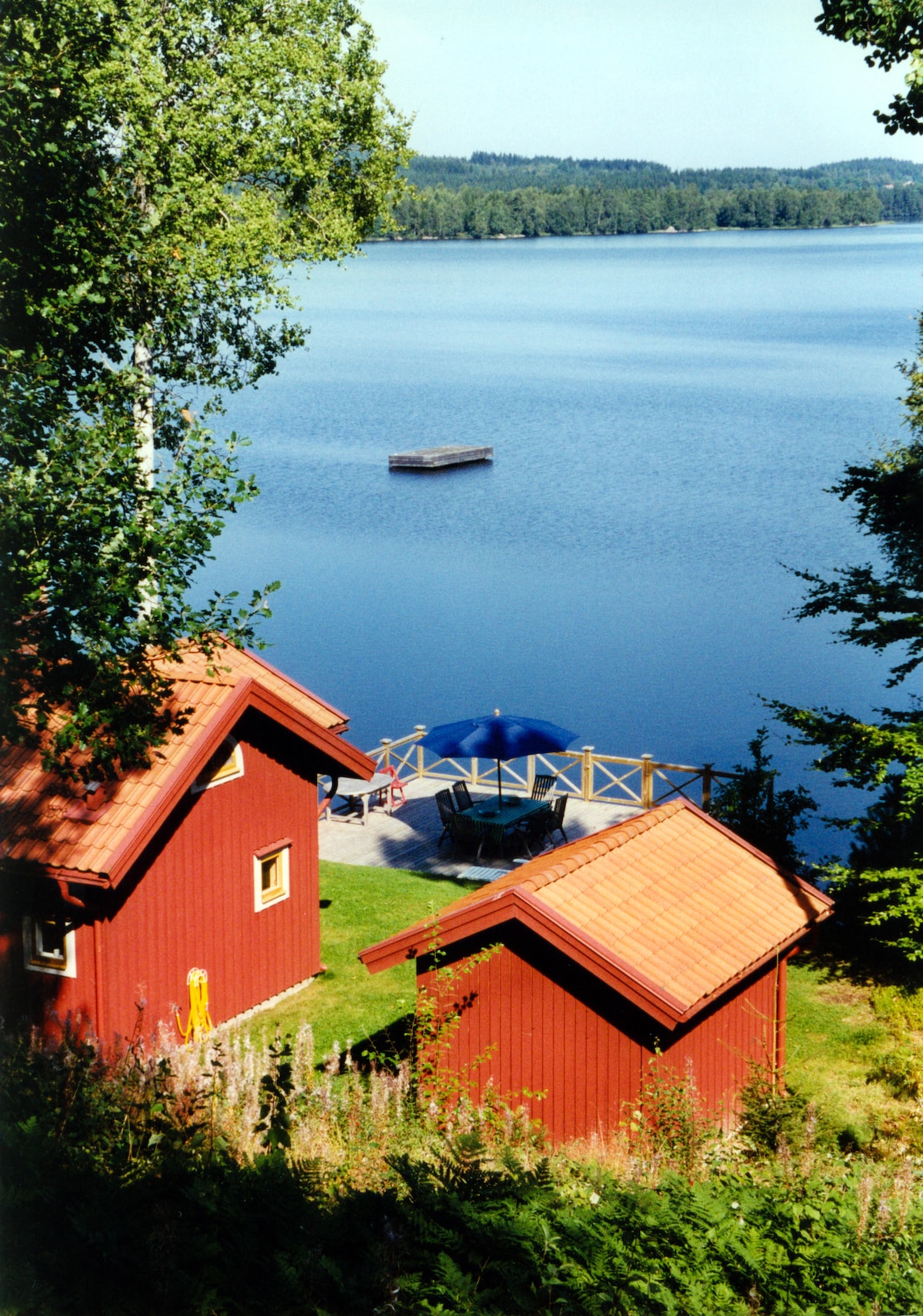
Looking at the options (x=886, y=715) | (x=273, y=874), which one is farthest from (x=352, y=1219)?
(x=886, y=715)

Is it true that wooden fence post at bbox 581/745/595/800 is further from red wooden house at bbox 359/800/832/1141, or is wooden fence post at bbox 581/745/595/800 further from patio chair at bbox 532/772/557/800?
red wooden house at bbox 359/800/832/1141

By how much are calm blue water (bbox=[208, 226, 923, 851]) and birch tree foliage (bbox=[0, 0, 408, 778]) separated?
16707mm

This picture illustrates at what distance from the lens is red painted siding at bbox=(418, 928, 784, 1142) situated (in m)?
11.5

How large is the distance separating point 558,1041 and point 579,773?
778 inches

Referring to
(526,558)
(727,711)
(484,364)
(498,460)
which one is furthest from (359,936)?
(484,364)

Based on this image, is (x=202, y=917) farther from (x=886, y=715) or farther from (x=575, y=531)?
(x=575, y=531)

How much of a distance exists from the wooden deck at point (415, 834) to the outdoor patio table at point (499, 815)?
0.49m

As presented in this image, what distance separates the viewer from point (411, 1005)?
16.3 metres

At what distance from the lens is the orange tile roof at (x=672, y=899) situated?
11.4 meters

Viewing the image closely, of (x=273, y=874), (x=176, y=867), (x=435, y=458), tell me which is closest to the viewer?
(x=176, y=867)

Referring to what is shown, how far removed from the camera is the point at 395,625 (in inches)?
1783

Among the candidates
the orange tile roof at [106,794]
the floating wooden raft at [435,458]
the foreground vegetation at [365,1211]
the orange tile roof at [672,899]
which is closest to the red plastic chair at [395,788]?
the orange tile roof at [106,794]

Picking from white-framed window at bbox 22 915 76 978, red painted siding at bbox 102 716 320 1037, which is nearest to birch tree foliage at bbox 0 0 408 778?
red painted siding at bbox 102 716 320 1037

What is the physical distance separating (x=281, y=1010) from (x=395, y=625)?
96.0ft
